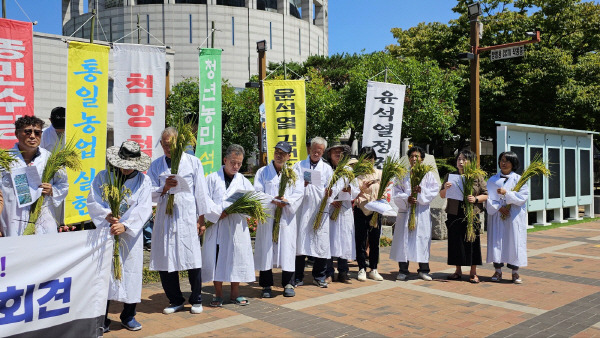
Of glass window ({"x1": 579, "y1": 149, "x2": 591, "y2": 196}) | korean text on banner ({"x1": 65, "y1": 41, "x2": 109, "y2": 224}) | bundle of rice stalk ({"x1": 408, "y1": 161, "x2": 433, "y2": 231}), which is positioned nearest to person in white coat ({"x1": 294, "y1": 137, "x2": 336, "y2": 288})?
bundle of rice stalk ({"x1": 408, "y1": 161, "x2": 433, "y2": 231})

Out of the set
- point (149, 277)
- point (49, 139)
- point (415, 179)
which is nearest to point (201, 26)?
point (49, 139)

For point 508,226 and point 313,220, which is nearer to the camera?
point 313,220

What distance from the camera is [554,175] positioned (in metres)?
14.9

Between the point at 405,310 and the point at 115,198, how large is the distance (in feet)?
11.0

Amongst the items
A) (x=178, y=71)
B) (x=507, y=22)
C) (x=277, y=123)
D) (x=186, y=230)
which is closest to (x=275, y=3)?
(x=178, y=71)

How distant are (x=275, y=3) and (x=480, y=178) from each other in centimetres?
5301

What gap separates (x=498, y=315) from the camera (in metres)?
5.85

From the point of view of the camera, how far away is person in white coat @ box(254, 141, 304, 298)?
21.4 ft

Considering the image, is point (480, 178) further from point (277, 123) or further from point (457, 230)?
point (277, 123)

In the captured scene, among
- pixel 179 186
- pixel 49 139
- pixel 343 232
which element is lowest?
pixel 343 232

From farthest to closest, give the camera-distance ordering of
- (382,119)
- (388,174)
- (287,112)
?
(382,119) < (287,112) < (388,174)

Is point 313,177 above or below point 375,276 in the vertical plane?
above

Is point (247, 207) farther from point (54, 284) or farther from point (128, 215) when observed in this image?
point (54, 284)

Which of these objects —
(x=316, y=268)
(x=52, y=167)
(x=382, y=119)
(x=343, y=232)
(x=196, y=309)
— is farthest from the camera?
(x=382, y=119)
